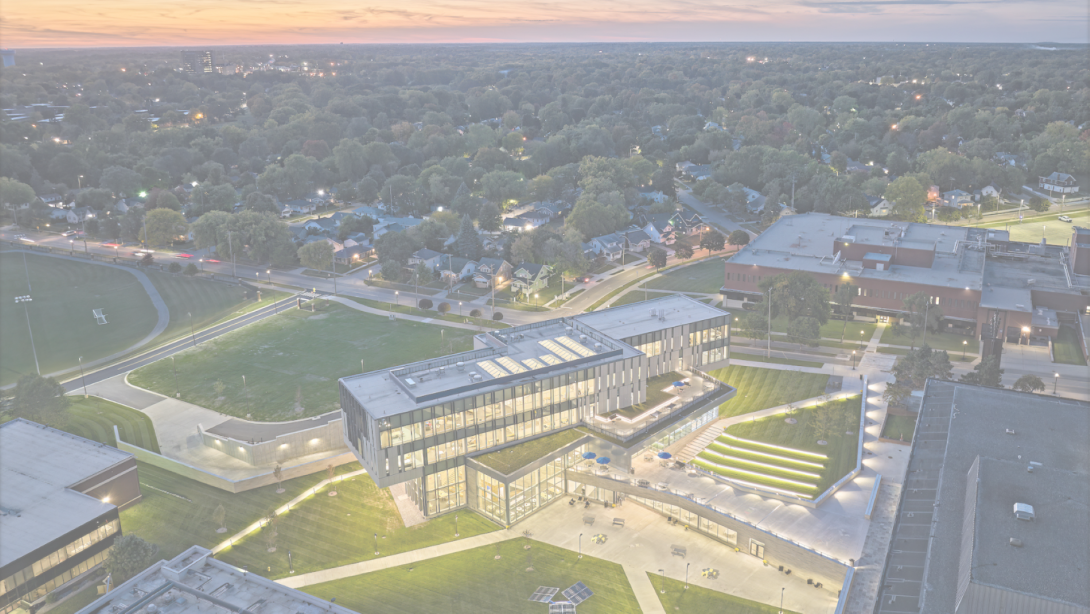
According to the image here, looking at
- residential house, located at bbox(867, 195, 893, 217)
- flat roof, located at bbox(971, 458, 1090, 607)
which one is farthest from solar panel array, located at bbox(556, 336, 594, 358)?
residential house, located at bbox(867, 195, 893, 217)

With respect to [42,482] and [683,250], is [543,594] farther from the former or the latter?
[683,250]

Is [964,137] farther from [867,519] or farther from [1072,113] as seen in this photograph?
[867,519]

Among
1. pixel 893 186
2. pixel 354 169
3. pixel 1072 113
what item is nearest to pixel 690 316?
pixel 893 186

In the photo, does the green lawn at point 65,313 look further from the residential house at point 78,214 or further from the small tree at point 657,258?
the small tree at point 657,258

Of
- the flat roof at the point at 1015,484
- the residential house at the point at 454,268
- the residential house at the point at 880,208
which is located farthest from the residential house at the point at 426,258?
the residential house at the point at 880,208

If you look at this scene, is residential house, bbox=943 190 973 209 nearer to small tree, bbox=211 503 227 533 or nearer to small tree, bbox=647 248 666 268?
small tree, bbox=647 248 666 268
